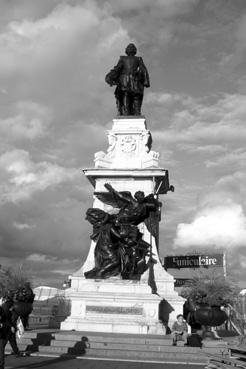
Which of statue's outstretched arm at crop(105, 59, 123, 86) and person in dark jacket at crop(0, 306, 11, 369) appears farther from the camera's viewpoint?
statue's outstretched arm at crop(105, 59, 123, 86)

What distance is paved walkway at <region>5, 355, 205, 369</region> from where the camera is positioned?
1040 centimetres

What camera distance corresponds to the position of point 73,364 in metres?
10.8

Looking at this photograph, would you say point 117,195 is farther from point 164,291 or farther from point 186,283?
point 186,283

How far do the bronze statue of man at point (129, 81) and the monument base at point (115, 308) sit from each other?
8.32 m

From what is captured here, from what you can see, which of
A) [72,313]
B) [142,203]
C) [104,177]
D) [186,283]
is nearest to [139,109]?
[104,177]

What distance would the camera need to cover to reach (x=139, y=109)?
69.0 ft

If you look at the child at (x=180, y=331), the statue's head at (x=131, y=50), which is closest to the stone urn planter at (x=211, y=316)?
the child at (x=180, y=331)

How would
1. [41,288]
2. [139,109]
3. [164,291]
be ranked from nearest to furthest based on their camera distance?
[164,291], [139,109], [41,288]

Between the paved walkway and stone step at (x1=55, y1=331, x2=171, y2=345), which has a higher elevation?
stone step at (x1=55, y1=331, x2=171, y2=345)

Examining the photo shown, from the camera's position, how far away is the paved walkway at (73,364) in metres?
10.4

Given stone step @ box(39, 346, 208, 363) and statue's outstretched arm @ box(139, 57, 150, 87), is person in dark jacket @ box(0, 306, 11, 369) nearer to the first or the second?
stone step @ box(39, 346, 208, 363)

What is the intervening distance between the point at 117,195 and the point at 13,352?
7251mm

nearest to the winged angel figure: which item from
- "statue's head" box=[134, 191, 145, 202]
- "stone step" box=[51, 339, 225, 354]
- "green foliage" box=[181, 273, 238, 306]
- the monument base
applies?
"statue's head" box=[134, 191, 145, 202]

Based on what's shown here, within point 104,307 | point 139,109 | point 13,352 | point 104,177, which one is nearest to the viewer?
point 13,352
